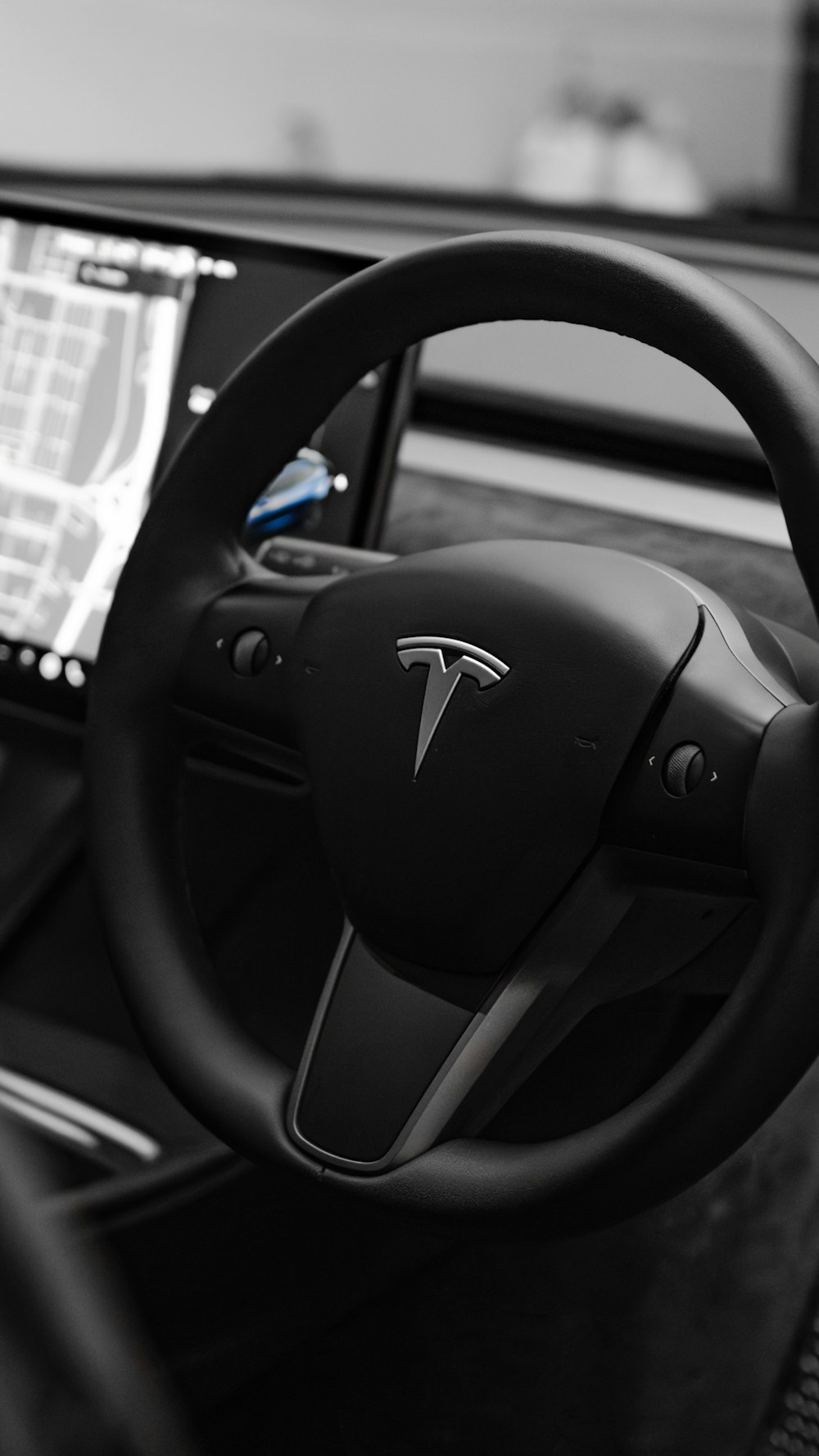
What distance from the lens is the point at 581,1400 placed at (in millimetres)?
870

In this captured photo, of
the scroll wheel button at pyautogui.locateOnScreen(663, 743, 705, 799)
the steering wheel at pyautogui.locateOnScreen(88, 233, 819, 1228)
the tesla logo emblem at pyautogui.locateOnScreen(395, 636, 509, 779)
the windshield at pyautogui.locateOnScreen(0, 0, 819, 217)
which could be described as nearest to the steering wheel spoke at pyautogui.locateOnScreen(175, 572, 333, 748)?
the steering wheel at pyautogui.locateOnScreen(88, 233, 819, 1228)

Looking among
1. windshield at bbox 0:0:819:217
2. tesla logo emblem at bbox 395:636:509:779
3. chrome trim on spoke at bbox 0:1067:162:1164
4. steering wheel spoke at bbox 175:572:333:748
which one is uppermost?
windshield at bbox 0:0:819:217

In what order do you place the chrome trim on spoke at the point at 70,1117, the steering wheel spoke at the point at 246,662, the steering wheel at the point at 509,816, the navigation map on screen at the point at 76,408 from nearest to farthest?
the steering wheel at the point at 509,816, the steering wheel spoke at the point at 246,662, the chrome trim on spoke at the point at 70,1117, the navigation map on screen at the point at 76,408

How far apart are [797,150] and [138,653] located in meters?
0.87

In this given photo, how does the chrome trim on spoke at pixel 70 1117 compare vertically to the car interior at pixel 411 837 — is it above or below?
below

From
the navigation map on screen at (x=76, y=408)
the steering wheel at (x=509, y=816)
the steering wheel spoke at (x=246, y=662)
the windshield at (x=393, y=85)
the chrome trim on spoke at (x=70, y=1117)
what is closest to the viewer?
the steering wheel at (x=509, y=816)

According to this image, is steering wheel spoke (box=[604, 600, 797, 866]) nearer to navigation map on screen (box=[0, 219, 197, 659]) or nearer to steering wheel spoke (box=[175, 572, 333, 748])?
steering wheel spoke (box=[175, 572, 333, 748])

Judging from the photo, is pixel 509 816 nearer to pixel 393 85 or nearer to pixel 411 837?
pixel 411 837

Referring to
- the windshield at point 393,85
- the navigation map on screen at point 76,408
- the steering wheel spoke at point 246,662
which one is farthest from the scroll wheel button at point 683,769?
the windshield at point 393,85

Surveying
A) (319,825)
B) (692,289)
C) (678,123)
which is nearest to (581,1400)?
(319,825)

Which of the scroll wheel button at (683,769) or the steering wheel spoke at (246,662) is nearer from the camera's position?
the scroll wheel button at (683,769)

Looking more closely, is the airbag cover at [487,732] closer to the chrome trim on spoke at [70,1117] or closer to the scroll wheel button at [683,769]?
the scroll wheel button at [683,769]

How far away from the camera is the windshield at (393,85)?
1.55 m

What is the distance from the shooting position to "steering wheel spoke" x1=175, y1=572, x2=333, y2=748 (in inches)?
30.6
